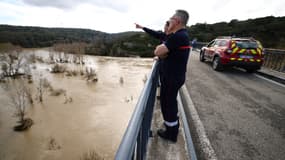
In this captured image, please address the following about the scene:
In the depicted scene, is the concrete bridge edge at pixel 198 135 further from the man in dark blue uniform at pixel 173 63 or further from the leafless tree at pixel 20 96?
the leafless tree at pixel 20 96

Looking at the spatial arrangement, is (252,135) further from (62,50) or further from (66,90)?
(62,50)

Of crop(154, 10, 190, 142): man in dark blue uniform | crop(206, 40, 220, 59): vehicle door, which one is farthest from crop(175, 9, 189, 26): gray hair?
crop(206, 40, 220, 59): vehicle door

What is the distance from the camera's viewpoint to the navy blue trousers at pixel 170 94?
1818 millimetres

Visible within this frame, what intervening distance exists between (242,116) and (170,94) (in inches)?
81.4

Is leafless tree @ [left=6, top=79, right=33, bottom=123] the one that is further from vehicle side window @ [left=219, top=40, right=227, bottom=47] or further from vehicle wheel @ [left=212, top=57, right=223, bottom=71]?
vehicle side window @ [left=219, top=40, right=227, bottom=47]

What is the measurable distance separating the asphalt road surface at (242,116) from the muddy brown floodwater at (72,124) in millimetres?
3493

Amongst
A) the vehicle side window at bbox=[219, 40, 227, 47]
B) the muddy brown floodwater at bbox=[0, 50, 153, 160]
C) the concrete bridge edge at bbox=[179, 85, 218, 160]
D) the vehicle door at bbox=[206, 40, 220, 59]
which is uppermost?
the vehicle side window at bbox=[219, 40, 227, 47]

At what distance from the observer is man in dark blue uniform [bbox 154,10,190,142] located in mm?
1585

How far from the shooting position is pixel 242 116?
9.70 feet

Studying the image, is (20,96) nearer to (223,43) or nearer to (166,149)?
(166,149)

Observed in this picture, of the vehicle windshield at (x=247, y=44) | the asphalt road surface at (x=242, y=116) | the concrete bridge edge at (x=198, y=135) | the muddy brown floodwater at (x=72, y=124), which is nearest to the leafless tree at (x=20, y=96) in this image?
the muddy brown floodwater at (x=72, y=124)

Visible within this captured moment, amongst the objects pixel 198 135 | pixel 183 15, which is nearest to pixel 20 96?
pixel 198 135

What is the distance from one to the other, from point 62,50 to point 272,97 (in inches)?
1005

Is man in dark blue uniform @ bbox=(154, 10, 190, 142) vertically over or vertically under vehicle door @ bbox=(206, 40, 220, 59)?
under
